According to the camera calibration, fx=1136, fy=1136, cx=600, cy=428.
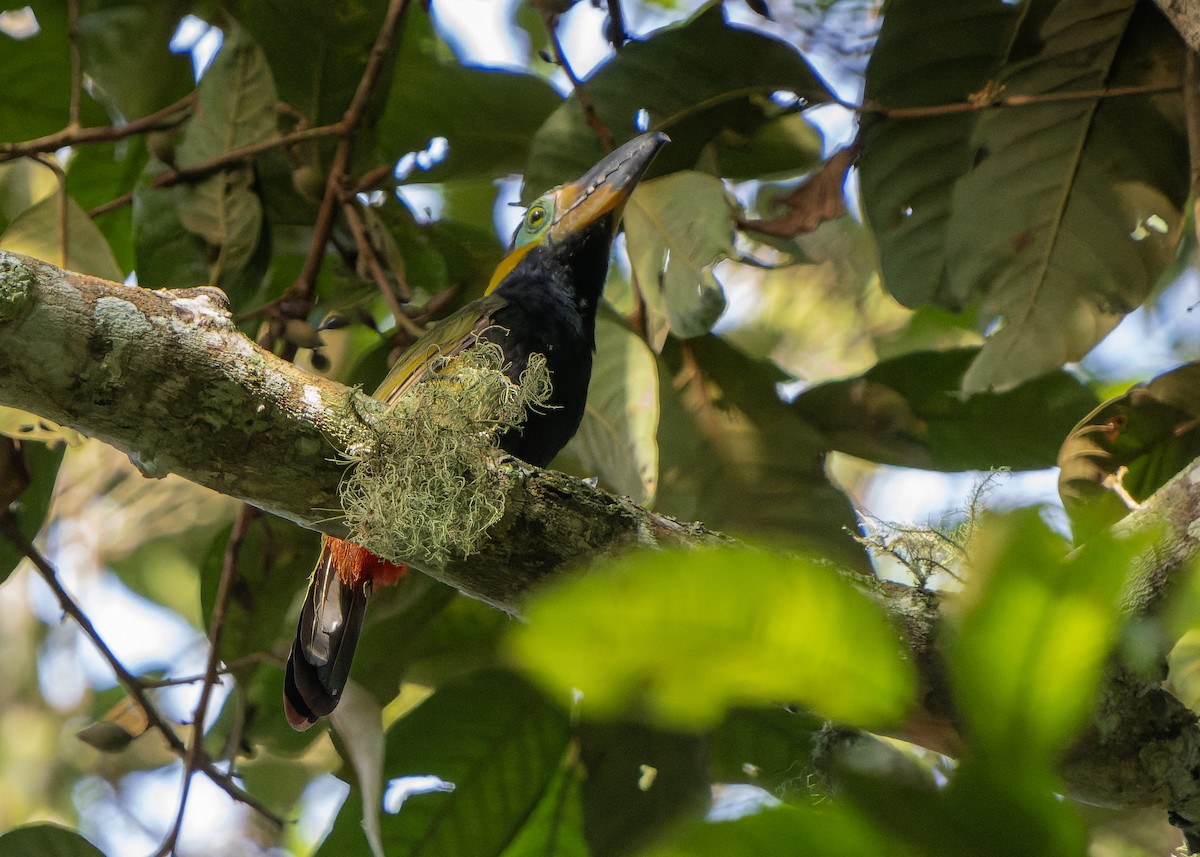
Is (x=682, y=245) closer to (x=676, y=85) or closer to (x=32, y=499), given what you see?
(x=676, y=85)

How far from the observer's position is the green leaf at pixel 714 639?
1.99ft

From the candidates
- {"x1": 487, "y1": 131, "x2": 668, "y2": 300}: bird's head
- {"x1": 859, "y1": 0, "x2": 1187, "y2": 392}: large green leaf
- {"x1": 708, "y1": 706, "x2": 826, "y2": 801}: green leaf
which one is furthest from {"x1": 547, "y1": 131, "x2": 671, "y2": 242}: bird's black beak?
{"x1": 708, "y1": 706, "x2": 826, "y2": 801}: green leaf

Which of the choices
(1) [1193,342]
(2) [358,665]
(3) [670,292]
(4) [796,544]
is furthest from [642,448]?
(1) [1193,342]

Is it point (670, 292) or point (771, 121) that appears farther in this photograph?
point (771, 121)

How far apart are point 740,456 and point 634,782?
0.87 m

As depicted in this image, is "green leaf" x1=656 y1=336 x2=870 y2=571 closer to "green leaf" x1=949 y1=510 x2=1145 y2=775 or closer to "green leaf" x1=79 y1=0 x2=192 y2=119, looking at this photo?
"green leaf" x1=79 y1=0 x2=192 y2=119

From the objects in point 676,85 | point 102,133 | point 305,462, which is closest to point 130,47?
point 102,133

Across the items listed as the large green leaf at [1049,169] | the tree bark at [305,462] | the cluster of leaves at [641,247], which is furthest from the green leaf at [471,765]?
the large green leaf at [1049,169]

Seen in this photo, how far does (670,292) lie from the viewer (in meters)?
2.60

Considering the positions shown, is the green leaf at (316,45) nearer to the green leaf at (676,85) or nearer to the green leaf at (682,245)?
the green leaf at (676,85)

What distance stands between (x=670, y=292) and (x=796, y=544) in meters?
0.73

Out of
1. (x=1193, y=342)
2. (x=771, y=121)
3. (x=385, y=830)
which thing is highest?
(x=771, y=121)

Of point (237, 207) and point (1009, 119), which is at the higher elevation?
point (1009, 119)

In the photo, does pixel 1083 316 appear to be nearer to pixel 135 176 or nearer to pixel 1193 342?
pixel 1193 342
